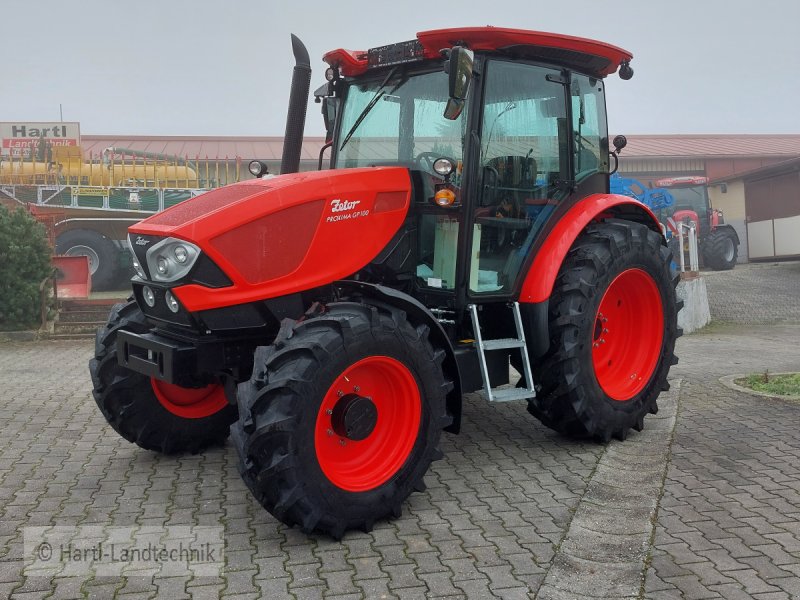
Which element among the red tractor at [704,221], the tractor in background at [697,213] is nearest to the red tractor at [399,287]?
the tractor in background at [697,213]

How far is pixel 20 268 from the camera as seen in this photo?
36.7ft

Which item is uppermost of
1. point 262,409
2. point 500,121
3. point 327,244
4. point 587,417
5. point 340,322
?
point 500,121

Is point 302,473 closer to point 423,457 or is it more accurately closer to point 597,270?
point 423,457

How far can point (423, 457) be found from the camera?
13.3ft

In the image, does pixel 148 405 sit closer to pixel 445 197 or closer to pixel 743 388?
pixel 445 197

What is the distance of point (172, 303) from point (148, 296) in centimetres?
33

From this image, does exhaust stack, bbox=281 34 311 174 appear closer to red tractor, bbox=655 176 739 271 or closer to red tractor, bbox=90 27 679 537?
red tractor, bbox=90 27 679 537

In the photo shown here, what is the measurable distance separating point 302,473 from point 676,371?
5.35m

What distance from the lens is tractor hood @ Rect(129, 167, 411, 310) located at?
394 centimetres

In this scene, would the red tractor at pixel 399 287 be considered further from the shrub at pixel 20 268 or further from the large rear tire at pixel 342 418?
the shrub at pixel 20 268

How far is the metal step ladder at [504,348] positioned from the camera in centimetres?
456

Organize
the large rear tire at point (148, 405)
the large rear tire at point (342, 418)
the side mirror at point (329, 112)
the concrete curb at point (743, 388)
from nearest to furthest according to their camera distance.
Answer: the large rear tire at point (342, 418), the large rear tire at point (148, 405), the side mirror at point (329, 112), the concrete curb at point (743, 388)

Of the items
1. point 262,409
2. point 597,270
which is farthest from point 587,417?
point 262,409

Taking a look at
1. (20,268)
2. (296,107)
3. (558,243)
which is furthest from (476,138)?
(20,268)
